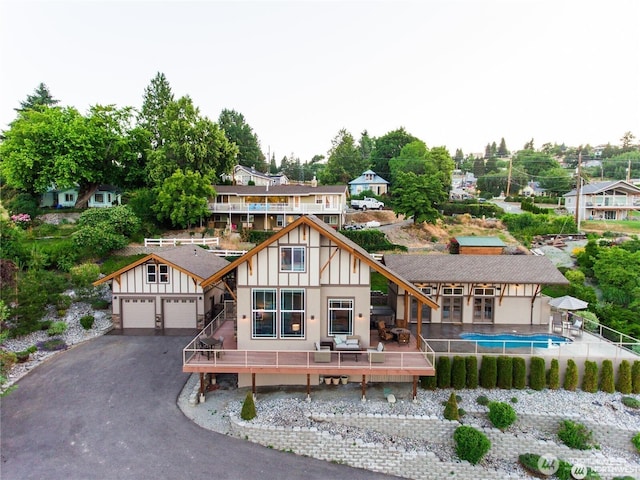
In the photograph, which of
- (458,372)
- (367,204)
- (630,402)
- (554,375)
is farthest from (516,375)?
(367,204)

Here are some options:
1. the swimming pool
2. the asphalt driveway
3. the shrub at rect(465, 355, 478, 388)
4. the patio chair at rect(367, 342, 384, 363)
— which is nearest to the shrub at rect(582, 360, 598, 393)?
the swimming pool

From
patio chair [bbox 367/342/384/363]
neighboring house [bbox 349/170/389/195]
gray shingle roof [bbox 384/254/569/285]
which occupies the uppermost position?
neighboring house [bbox 349/170/389/195]

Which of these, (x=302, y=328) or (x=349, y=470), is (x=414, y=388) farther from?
(x=302, y=328)

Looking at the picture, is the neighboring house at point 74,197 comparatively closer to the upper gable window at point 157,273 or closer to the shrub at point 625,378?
the upper gable window at point 157,273

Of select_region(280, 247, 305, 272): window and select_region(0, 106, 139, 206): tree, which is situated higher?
select_region(0, 106, 139, 206): tree

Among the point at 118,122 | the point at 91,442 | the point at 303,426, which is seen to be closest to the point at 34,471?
the point at 91,442

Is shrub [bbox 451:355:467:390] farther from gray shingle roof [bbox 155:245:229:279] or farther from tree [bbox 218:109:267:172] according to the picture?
tree [bbox 218:109:267:172]

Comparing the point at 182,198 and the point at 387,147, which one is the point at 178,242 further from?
the point at 387,147
